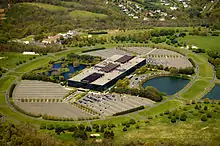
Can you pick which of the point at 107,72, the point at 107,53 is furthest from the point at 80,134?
the point at 107,53

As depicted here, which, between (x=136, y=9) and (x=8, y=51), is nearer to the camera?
(x=8, y=51)

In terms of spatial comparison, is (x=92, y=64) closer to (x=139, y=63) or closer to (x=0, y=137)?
(x=139, y=63)

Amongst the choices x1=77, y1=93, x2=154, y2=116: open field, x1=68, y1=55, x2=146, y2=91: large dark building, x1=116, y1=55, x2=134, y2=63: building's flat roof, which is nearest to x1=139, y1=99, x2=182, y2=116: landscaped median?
x1=77, y1=93, x2=154, y2=116: open field

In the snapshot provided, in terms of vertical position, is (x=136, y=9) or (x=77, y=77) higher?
(x=136, y=9)

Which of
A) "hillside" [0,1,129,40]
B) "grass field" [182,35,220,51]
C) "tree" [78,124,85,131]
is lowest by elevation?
"tree" [78,124,85,131]

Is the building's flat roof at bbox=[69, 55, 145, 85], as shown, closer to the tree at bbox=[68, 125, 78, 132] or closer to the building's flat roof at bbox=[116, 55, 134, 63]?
the building's flat roof at bbox=[116, 55, 134, 63]

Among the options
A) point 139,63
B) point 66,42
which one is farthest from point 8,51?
point 139,63

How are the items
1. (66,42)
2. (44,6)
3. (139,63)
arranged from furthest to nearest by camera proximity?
1. (44,6)
2. (66,42)
3. (139,63)

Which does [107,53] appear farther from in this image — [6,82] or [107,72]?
[6,82]
